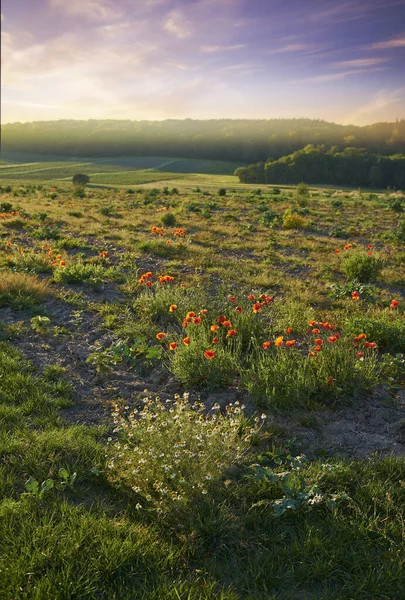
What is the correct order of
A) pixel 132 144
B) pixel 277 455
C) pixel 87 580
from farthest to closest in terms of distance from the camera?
pixel 132 144 < pixel 277 455 < pixel 87 580

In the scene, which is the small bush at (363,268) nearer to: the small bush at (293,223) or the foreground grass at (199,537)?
the foreground grass at (199,537)

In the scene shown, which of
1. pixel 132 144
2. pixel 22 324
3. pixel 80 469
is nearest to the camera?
pixel 80 469

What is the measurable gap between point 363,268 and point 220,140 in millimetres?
102610

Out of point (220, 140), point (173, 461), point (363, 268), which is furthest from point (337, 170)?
point (173, 461)

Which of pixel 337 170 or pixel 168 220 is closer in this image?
Result: pixel 168 220

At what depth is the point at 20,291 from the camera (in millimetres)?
6934

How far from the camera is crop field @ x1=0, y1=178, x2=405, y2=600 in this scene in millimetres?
2490

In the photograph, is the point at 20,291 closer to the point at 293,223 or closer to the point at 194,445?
the point at 194,445

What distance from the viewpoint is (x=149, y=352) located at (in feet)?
16.6

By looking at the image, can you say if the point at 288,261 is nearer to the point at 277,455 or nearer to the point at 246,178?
the point at 277,455

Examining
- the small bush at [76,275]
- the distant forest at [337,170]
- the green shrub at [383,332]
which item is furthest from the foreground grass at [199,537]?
the distant forest at [337,170]


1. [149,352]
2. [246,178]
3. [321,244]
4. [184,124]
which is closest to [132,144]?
[184,124]

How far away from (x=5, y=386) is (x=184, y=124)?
145 metres

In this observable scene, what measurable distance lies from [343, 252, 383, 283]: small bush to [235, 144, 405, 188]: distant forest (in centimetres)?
5810
